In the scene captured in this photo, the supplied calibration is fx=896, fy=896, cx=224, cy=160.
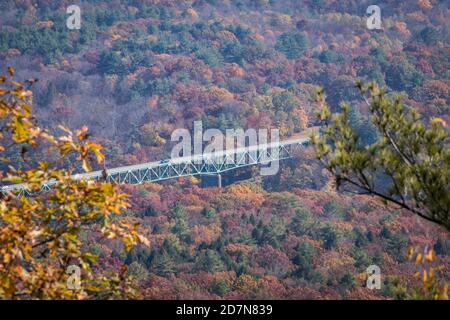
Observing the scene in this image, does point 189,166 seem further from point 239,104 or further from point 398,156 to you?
point 398,156

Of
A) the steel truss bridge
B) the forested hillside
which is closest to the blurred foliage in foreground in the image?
the forested hillside

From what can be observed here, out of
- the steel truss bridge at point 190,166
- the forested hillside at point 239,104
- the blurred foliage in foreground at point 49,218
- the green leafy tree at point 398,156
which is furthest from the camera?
the steel truss bridge at point 190,166

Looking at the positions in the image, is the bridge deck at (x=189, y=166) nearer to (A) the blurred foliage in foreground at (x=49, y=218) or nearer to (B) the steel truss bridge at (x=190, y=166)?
(B) the steel truss bridge at (x=190, y=166)

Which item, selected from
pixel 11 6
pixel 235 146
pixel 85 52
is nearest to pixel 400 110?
pixel 235 146

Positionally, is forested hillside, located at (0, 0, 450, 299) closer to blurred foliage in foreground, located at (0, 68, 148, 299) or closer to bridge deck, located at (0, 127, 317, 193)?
bridge deck, located at (0, 127, 317, 193)

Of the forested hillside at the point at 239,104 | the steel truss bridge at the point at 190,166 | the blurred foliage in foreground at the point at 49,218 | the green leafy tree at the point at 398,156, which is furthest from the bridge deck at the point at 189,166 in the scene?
the blurred foliage in foreground at the point at 49,218

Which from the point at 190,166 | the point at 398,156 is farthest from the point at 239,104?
the point at 398,156
